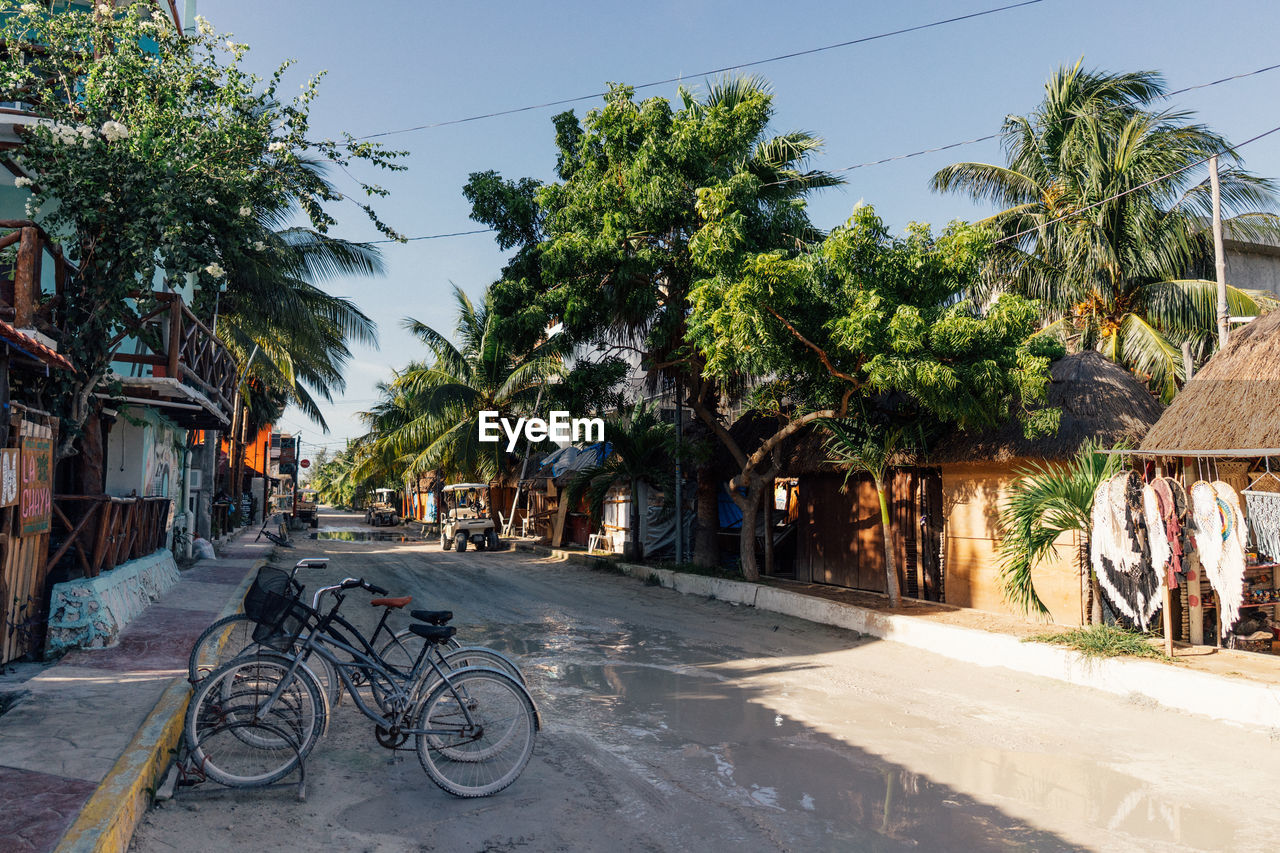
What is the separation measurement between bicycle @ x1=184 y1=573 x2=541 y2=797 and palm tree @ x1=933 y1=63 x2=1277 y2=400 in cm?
1429

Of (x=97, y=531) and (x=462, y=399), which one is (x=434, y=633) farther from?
(x=462, y=399)

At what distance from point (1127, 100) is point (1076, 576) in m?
13.5

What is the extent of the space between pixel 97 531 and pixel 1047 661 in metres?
9.95

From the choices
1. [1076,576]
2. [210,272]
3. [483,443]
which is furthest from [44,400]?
[483,443]

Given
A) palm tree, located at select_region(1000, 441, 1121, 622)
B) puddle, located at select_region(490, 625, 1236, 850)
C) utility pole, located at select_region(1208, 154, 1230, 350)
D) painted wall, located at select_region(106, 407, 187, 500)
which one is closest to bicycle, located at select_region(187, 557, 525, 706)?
puddle, located at select_region(490, 625, 1236, 850)

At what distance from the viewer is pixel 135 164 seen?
9.15 metres

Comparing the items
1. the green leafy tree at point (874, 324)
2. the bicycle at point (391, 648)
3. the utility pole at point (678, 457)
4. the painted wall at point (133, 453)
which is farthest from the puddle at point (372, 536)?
the bicycle at point (391, 648)

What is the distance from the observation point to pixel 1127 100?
62.6ft

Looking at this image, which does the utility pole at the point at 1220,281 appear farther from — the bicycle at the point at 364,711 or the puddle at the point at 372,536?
the puddle at the point at 372,536

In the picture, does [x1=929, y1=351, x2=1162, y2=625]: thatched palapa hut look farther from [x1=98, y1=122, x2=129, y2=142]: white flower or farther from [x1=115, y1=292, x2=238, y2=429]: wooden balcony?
[x1=98, y1=122, x2=129, y2=142]: white flower

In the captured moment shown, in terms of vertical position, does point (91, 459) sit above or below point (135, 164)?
below

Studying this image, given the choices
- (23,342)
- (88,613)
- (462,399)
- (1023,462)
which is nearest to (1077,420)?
(1023,462)

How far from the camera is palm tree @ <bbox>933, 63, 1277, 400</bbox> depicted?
17109 mm

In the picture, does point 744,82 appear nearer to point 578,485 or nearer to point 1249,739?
point 578,485
